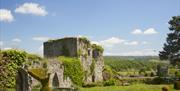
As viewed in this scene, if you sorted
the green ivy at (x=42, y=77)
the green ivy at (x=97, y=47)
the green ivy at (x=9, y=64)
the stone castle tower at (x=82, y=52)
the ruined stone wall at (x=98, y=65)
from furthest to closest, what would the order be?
the green ivy at (x=97, y=47), the ruined stone wall at (x=98, y=65), the stone castle tower at (x=82, y=52), the green ivy at (x=9, y=64), the green ivy at (x=42, y=77)

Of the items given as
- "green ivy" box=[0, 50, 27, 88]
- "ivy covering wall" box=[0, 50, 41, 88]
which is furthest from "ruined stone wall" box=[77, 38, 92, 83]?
"green ivy" box=[0, 50, 27, 88]

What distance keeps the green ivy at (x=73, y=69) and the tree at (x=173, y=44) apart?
26.4 metres

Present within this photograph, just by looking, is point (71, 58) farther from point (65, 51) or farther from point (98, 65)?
point (98, 65)

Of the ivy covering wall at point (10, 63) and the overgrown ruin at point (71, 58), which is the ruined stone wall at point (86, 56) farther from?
the ivy covering wall at point (10, 63)

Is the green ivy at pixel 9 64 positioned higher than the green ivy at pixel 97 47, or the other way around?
the green ivy at pixel 97 47

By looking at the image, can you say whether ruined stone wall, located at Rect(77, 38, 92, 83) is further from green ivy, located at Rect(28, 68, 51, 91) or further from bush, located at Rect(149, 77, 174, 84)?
green ivy, located at Rect(28, 68, 51, 91)

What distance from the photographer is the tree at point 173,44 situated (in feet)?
213

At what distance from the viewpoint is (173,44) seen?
66125mm

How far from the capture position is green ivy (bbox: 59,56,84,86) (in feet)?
135

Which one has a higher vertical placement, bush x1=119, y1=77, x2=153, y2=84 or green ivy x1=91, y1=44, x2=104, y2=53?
green ivy x1=91, y1=44, x2=104, y2=53

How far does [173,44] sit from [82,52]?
988 inches

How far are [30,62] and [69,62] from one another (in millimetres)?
7308

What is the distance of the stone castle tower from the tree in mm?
18750

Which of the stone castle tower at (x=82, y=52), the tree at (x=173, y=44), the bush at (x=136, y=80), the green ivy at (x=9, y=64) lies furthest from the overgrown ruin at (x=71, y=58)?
the tree at (x=173, y=44)
